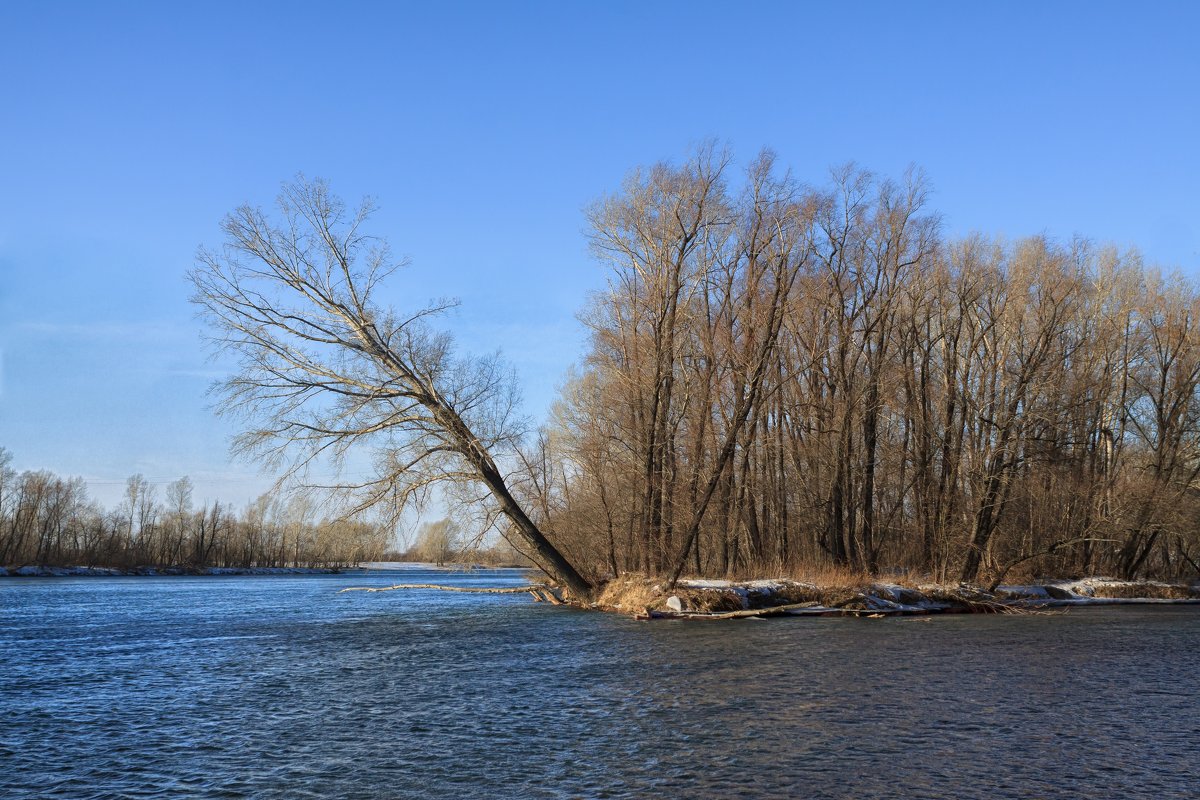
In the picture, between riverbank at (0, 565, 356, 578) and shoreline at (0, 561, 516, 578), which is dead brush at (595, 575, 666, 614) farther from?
riverbank at (0, 565, 356, 578)

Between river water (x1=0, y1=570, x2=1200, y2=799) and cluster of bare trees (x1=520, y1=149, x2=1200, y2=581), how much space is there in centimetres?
1088

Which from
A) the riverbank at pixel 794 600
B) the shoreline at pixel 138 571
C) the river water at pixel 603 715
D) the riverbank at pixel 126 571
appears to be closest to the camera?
the river water at pixel 603 715

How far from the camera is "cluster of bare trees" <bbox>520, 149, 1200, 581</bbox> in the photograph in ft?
97.5

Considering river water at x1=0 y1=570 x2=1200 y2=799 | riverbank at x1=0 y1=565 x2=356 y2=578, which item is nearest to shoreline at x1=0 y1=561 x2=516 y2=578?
riverbank at x1=0 y1=565 x2=356 y2=578

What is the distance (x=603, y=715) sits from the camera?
1073 cm

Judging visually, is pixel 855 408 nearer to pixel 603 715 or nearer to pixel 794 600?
pixel 794 600

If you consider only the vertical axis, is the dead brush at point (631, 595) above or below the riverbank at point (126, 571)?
above

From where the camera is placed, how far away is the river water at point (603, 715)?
775 centimetres

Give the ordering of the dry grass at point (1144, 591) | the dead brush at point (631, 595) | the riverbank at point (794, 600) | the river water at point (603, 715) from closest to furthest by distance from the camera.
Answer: the river water at point (603, 715) → the riverbank at point (794, 600) → the dead brush at point (631, 595) → the dry grass at point (1144, 591)

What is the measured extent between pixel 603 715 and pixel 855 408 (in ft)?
84.5

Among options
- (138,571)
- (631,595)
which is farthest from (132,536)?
(631,595)

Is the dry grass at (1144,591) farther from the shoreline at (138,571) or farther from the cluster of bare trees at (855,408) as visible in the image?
the shoreline at (138,571)

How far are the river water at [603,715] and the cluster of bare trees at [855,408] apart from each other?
1088 cm

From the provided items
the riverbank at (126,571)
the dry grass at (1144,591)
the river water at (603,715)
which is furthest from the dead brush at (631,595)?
the riverbank at (126,571)
